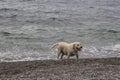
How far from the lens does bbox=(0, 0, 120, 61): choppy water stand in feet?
60.2

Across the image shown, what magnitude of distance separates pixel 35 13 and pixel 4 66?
22.0 metres

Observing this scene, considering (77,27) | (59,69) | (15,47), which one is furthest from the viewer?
(77,27)

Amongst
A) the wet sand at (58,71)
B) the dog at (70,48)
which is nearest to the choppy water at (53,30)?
the dog at (70,48)

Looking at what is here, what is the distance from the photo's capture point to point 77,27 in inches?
1101

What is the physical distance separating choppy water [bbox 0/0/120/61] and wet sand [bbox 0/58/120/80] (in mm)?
2884

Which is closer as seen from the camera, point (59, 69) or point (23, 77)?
point (23, 77)

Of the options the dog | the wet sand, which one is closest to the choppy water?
the dog

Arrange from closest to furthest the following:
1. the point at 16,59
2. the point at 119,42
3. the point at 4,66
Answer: the point at 4,66 < the point at 16,59 < the point at 119,42

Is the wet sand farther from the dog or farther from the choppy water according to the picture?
the choppy water

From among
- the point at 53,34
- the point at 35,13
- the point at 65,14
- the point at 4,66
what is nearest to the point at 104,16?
the point at 65,14

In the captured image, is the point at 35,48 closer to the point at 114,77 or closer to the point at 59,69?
the point at 59,69

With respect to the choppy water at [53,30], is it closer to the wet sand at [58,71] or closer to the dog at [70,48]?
the dog at [70,48]

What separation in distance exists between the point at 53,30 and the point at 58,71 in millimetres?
14360

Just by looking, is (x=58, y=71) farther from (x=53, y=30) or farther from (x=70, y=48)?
(x=53, y=30)
